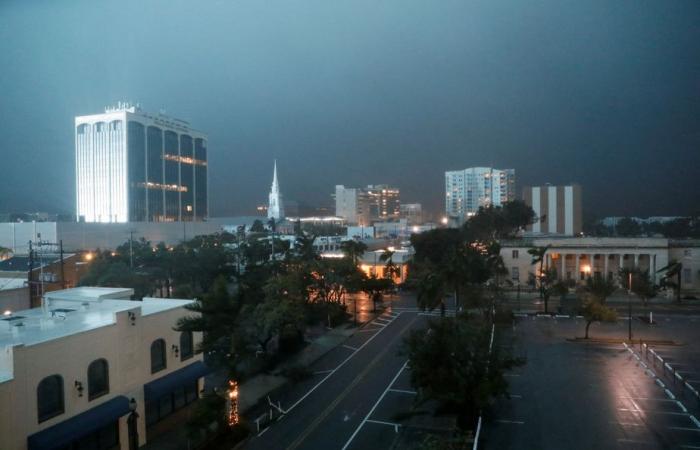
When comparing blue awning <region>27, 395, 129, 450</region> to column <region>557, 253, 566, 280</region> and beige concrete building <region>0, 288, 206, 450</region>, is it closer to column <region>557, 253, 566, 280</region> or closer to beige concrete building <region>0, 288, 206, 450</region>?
beige concrete building <region>0, 288, 206, 450</region>

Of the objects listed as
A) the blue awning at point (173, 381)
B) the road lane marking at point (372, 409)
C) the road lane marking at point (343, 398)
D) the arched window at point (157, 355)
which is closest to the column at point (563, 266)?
the road lane marking at point (343, 398)

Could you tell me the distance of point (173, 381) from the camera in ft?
60.0

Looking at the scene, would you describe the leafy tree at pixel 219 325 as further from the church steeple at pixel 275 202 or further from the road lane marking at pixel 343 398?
the church steeple at pixel 275 202

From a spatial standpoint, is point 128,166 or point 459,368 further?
point 128,166

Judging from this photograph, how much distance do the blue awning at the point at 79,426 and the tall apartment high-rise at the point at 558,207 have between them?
74132 millimetres

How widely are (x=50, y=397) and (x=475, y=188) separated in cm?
18086

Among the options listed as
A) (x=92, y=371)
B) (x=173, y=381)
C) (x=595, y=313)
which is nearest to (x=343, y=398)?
(x=173, y=381)

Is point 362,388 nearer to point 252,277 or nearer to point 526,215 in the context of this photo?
point 252,277

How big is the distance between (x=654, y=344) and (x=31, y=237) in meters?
75.1

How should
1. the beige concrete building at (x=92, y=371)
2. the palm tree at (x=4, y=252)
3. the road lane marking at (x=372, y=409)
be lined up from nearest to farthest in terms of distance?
the beige concrete building at (x=92, y=371)
the road lane marking at (x=372, y=409)
the palm tree at (x=4, y=252)

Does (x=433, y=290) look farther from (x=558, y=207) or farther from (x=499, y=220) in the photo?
(x=558, y=207)

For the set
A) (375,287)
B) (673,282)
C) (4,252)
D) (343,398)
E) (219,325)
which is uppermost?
(219,325)

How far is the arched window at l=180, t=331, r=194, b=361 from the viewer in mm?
19438

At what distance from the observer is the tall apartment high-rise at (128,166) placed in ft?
393
